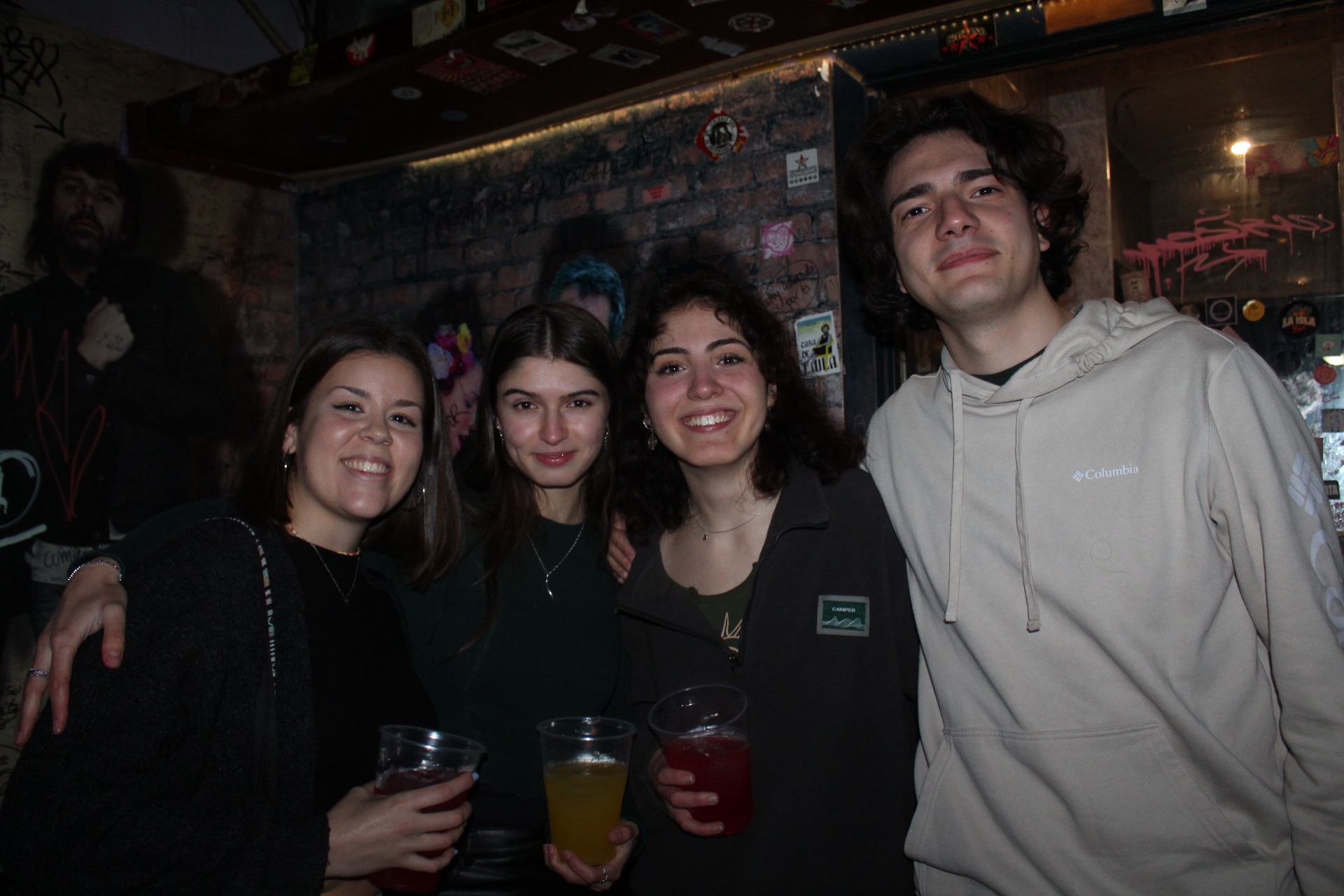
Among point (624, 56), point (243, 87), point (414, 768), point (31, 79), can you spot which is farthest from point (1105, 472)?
point (31, 79)

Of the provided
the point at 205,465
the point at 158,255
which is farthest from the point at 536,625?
the point at 158,255

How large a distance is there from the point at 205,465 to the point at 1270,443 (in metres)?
4.61

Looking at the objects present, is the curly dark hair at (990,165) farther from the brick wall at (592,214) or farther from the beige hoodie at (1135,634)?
the brick wall at (592,214)

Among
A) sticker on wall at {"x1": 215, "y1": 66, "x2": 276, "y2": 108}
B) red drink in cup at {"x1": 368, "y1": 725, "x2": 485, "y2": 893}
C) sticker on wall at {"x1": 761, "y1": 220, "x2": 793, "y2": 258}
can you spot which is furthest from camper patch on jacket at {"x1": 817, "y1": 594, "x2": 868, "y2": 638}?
sticker on wall at {"x1": 215, "y1": 66, "x2": 276, "y2": 108}

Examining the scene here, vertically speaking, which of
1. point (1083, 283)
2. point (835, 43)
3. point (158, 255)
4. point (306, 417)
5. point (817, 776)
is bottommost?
point (817, 776)

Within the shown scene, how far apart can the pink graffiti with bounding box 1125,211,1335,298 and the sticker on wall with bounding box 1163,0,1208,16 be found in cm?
84

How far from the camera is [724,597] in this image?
1.87 metres

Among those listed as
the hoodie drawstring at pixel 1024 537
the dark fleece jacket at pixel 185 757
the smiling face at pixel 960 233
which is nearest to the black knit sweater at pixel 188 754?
the dark fleece jacket at pixel 185 757

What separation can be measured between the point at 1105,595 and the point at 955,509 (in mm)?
308

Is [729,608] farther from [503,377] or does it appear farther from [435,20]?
[435,20]

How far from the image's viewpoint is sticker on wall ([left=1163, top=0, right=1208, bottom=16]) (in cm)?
260

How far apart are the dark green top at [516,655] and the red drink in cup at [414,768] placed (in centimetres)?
34

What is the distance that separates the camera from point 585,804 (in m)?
1.48

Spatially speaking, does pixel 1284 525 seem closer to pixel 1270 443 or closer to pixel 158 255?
pixel 1270 443
